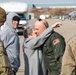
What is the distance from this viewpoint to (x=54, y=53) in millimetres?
5320

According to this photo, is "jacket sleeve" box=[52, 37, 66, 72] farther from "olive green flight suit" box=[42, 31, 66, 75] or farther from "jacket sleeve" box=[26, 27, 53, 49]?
"jacket sleeve" box=[26, 27, 53, 49]

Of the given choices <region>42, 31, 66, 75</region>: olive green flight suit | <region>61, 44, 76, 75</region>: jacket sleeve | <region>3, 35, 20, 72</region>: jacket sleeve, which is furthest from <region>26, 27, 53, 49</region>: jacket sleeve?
<region>61, 44, 76, 75</region>: jacket sleeve

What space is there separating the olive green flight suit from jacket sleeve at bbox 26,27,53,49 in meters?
0.07

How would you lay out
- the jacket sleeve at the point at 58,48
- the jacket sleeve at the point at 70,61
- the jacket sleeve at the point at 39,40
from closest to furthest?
the jacket sleeve at the point at 70,61, the jacket sleeve at the point at 58,48, the jacket sleeve at the point at 39,40

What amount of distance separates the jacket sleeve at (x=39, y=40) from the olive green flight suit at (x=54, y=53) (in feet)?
0.21

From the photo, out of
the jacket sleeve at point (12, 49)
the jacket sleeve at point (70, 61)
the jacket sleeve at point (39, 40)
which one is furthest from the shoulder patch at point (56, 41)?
the jacket sleeve at point (70, 61)

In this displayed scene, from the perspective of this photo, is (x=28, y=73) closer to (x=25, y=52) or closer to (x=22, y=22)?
(x=25, y=52)

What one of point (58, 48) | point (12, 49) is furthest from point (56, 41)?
point (12, 49)

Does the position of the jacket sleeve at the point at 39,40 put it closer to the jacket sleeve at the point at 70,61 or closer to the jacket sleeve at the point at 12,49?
the jacket sleeve at the point at 12,49

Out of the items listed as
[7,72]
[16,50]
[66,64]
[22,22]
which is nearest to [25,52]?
[16,50]

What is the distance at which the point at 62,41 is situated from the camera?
211 inches

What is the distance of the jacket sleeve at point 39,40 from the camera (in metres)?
5.40

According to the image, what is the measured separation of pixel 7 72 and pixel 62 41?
5.85 ft

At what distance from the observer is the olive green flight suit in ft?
17.3
